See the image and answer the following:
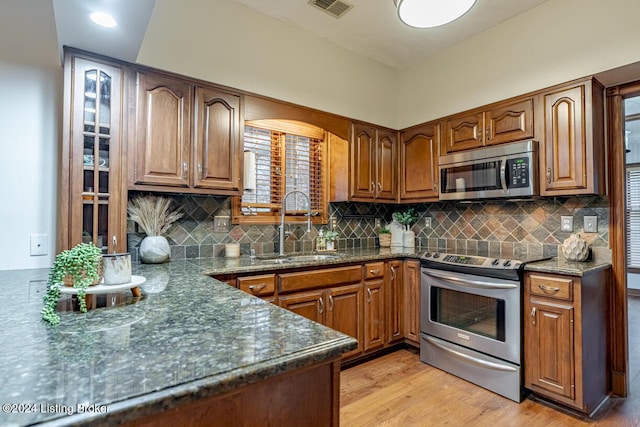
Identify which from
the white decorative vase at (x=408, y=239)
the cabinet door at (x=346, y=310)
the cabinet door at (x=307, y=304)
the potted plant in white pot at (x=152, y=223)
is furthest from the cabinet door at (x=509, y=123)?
the potted plant in white pot at (x=152, y=223)

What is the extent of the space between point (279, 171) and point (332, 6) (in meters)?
1.41

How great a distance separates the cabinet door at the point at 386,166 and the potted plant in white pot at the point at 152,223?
6.40 feet

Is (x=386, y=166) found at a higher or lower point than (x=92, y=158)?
higher

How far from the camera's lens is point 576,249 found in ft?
7.91

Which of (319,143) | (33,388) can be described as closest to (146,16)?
(33,388)

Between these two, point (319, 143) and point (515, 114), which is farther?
point (319, 143)

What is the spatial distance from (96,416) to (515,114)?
3.07 meters

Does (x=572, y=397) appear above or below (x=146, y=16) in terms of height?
below

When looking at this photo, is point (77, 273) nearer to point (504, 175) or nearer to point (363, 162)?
point (363, 162)

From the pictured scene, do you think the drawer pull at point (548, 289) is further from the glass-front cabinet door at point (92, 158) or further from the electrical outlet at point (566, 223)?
the glass-front cabinet door at point (92, 158)

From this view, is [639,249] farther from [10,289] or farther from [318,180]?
[10,289]

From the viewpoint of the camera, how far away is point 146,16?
1.53m

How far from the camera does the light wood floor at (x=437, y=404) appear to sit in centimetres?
204

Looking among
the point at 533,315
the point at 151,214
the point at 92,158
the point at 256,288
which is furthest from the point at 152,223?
the point at 533,315
